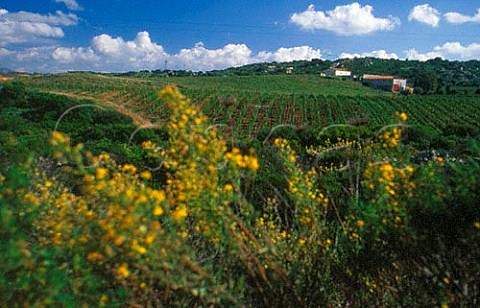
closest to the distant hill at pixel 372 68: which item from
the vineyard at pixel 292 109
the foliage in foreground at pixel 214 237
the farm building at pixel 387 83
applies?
the farm building at pixel 387 83

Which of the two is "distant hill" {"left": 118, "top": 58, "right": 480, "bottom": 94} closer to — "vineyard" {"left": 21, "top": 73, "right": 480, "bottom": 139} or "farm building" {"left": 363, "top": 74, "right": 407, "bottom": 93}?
"farm building" {"left": 363, "top": 74, "right": 407, "bottom": 93}

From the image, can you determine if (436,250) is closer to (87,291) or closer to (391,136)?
(391,136)

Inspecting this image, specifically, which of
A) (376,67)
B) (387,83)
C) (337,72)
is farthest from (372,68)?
(387,83)

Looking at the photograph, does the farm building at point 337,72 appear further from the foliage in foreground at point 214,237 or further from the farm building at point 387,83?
the foliage in foreground at point 214,237

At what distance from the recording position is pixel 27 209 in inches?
87.7

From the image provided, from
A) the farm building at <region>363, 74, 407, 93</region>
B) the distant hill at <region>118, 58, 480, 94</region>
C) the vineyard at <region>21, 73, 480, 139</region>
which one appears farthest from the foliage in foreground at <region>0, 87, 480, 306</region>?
the distant hill at <region>118, 58, 480, 94</region>

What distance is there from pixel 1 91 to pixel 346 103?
3959 centimetres

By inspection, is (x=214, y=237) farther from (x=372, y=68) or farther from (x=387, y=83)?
(x=372, y=68)

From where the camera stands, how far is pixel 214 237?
256 centimetres

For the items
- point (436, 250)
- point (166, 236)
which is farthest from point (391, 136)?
point (166, 236)

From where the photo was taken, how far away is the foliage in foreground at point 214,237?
2043 millimetres

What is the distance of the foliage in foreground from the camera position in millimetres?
2043

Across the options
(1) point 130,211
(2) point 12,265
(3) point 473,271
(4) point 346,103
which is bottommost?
(4) point 346,103

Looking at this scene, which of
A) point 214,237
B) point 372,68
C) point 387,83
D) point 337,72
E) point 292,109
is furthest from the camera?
point 372,68
